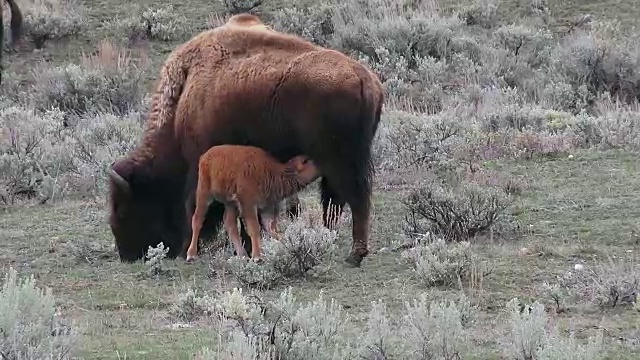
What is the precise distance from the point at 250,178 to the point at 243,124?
1.48ft

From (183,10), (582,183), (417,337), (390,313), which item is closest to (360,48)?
(183,10)

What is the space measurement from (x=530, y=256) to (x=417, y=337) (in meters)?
3.13

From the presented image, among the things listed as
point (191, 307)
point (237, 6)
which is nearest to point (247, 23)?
point (191, 307)

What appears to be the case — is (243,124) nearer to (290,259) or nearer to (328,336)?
(290,259)

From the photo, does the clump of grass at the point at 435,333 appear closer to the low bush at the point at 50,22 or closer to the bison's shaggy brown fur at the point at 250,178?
the bison's shaggy brown fur at the point at 250,178

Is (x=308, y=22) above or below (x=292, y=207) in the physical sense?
below

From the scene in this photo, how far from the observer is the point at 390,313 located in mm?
6578

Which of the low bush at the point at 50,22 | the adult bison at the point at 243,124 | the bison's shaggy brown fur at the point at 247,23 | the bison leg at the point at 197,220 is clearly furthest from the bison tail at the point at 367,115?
the low bush at the point at 50,22

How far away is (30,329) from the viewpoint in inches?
193

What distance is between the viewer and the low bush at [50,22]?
19.7m

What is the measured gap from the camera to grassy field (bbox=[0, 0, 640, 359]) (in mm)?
6098

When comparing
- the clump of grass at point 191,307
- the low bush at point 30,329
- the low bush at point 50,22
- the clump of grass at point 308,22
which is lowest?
the clump of grass at point 308,22

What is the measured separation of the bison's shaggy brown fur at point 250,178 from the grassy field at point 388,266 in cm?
47

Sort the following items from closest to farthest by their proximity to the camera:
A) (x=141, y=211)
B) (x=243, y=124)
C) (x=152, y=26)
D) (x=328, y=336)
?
(x=328, y=336) < (x=243, y=124) < (x=141, y=211) < (x=152, y=26)
